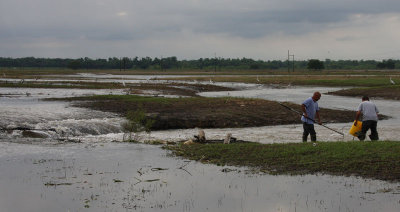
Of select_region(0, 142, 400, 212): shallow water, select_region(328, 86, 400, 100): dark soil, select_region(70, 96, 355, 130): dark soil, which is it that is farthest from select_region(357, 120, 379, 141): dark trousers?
select_region(328, 86, 400, 100): dark soil

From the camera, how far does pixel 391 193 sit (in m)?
10.9

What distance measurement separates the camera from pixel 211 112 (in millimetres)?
28297

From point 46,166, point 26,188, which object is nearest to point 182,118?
point 46,166

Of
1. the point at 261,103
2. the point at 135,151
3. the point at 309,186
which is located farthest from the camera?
the point at 261,103

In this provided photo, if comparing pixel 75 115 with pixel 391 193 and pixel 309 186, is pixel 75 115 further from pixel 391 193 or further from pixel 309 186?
pixel 391 193

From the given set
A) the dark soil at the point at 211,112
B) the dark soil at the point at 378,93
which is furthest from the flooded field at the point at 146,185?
the dark soil at the point at 378,93

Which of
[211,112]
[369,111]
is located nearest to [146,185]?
[369,111]

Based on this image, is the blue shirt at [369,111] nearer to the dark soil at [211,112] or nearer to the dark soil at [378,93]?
the dark soil at [211,112]

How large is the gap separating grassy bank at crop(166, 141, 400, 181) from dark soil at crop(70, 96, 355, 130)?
31.3ft

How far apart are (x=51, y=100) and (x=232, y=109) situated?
14.4 m

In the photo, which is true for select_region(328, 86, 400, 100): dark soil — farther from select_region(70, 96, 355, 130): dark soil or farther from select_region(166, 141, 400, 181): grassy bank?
select_region(166, 141, 400, 181): grassy bank

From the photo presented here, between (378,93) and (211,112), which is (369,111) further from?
(378,93)

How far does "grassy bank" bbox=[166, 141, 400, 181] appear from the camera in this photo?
13.1 m

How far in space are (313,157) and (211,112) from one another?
1437cm
